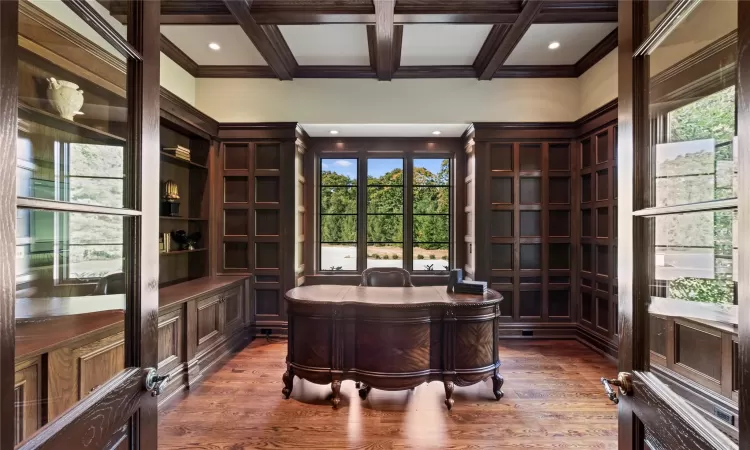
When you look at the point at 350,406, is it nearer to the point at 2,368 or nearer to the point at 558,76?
the point at 2,368

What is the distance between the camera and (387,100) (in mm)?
4281

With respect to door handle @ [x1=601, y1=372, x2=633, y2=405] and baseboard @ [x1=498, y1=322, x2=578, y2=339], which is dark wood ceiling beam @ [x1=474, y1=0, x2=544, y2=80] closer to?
door handle @ [x1=601, y1=372, x2=633, y2=405]

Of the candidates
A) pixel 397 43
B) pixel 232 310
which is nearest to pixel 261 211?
pixel 232 310

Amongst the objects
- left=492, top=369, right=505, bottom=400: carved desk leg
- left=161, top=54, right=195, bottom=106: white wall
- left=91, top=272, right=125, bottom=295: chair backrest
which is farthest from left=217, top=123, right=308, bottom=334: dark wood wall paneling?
left=91, top=272, right=125, bottom=295: chair backrest

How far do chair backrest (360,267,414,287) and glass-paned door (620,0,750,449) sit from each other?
2429mm

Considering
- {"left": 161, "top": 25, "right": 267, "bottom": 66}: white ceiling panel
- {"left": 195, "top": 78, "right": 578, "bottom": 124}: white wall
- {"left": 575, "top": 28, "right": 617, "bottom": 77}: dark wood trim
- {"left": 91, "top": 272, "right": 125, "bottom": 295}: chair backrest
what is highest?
{"left": 161, "top": 25, "right": 267, "bottom": 66}: white ceiling panel

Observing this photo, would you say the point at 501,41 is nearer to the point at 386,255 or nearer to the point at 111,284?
the point at 386,255

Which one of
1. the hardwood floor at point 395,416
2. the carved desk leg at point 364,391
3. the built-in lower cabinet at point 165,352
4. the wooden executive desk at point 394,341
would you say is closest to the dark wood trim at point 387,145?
the built-in lower cabinet at point 165,352

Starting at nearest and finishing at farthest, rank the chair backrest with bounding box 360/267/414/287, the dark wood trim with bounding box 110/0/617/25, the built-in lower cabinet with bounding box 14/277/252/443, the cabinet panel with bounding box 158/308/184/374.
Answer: the built-in lower cabinet with bounding box 14/277/252/443, the cabinet panel with bounding box 158/308/184/374, the dark wood trim with bounding box 110/0/617/25, the chair backrest with bounding box 360/267/414/287

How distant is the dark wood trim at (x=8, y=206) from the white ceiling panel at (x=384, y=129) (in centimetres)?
392

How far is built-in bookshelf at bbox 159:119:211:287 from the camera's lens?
361cm

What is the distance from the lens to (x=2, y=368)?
55 cm

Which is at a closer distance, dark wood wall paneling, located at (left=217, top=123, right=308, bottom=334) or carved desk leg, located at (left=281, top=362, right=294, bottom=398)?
carved desk leg, located at (left=281, top=362, right=294, bottom=398)

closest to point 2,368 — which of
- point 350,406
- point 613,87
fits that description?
point 350,406
